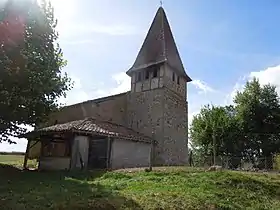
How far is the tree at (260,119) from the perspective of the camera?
34781 millimetres

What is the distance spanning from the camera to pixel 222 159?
27.0 metres

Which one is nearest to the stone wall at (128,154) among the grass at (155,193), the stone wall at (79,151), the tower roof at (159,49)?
the stone wall at (79,151)

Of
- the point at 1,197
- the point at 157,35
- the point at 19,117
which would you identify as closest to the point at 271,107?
the point at 157,35

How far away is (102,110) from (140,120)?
355 cm

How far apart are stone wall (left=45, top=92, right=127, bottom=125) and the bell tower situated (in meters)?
0.79

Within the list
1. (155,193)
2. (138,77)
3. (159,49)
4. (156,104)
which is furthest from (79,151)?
(159,49)

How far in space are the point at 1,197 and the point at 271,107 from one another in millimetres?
33470

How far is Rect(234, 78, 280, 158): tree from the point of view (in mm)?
34781

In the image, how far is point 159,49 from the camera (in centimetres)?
2988

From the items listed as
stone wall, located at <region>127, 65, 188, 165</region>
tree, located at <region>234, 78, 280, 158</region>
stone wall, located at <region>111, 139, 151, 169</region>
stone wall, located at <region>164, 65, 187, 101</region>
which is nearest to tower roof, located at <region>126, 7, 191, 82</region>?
stone wall, located at <region>164, 65, 187, 101</region>

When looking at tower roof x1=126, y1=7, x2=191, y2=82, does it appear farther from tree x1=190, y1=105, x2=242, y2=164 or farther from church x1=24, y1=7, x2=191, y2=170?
tree x1=190, y1=105, x2=242, y2=164

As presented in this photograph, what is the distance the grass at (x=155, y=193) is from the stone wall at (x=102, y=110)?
40.3 feet

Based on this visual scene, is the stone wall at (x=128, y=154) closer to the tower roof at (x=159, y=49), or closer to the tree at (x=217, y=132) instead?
the tower roof at (x=159, y=49)

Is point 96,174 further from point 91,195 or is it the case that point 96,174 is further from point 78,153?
point 91,195
